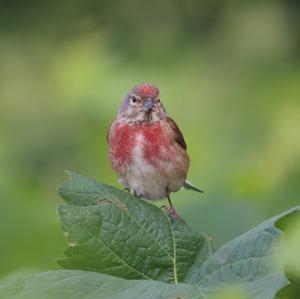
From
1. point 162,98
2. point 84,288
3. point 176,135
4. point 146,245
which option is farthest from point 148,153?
point 84,288

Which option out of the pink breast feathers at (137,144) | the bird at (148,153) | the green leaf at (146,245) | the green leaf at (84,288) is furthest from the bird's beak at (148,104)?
the green leaf at (84,288)

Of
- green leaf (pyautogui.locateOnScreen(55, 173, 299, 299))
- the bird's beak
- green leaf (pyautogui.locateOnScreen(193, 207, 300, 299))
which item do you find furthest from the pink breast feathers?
green leaf (pyautogui.locateOnScreen(193, 207, 300, 299))

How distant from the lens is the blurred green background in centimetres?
325

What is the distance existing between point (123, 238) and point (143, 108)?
240 cm

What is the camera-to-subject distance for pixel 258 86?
→ 701 centimetres

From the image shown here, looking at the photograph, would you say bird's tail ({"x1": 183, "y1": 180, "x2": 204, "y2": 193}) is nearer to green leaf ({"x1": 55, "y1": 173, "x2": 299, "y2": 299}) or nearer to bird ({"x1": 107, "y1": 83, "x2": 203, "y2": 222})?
bird ({"x1": 107, "y1": 83, "x2": 203, "y2": 222})

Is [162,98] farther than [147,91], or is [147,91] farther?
[162,98]

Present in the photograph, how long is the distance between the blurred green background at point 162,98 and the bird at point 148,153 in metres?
0.14

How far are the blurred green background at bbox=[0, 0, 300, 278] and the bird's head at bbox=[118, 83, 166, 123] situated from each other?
288mm

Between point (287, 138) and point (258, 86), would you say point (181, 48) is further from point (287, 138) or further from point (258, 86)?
point (287, 138)

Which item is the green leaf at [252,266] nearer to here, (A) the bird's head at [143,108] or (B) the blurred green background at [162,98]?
(B) the blurred green background at [162,98]

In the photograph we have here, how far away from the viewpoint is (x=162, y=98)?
5.70 m

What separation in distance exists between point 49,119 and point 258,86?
1.43 m

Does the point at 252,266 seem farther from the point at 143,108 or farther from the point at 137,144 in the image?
the point at 143,108
